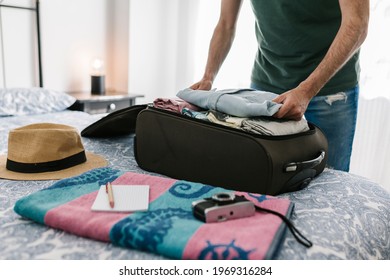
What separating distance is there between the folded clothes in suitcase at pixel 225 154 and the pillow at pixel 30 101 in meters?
1.24

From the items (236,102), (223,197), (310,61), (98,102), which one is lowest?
(98,102)

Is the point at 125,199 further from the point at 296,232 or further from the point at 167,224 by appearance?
the point at 296,232

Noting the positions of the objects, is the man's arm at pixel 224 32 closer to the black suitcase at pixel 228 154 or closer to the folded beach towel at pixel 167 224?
the black suitcase at pixel 228 154

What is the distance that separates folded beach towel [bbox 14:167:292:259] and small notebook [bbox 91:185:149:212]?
0.04 feet

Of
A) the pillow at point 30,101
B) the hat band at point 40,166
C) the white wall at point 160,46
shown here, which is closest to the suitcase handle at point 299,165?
the hat band at point 40,166

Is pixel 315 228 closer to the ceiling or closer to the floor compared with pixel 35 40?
closer to the floor

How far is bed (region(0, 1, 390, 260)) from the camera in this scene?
0.58 meters

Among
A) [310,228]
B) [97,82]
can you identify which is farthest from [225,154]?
[97,82]

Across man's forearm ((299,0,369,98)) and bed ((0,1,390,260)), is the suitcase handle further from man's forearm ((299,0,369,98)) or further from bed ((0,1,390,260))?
man's forearm ((299,0,369,98))

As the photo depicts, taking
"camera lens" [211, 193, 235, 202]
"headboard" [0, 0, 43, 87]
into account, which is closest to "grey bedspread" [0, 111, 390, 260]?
"camera lens" [211, 193, 235, 202]

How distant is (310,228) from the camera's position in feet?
2.21

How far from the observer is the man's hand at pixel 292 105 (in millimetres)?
882

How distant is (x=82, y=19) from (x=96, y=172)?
2.24 m

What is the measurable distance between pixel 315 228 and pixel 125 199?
1.21ft
